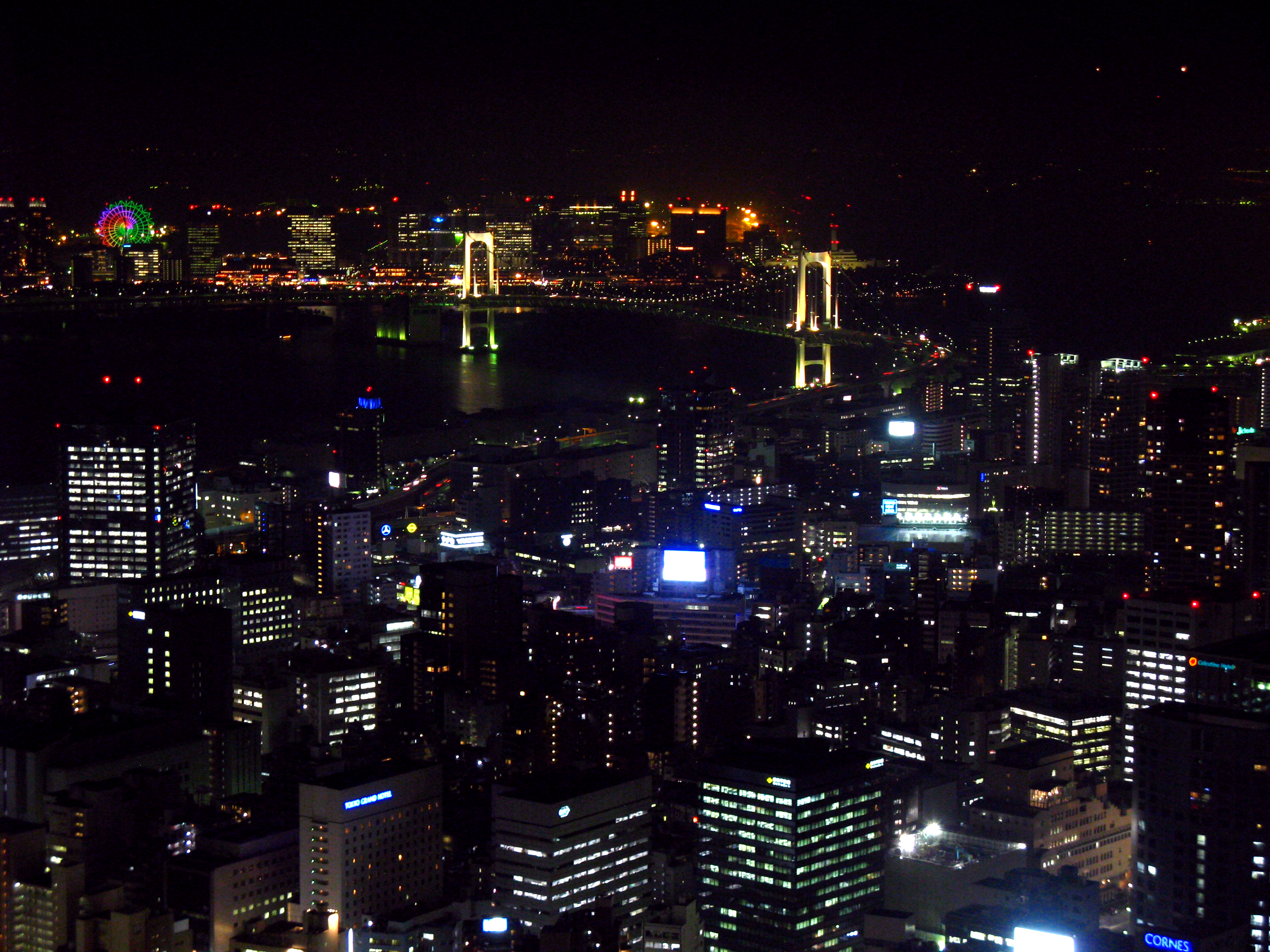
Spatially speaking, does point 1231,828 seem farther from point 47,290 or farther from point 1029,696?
point 47,290

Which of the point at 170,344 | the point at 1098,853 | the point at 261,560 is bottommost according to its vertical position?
the point at 1098,853

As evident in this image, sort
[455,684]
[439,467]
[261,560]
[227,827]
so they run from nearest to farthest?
1. [227,827]
2. [455,684]
3. [261,560]
4. [439,467]

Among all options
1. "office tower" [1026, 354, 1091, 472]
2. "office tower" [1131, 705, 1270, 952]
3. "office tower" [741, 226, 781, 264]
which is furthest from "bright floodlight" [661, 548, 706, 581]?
"office tower" [741, 226, 781, 264]

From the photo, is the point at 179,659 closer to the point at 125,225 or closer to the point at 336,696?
the point at 336,696

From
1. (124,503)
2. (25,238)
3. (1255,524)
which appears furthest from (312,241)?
(1255,524)

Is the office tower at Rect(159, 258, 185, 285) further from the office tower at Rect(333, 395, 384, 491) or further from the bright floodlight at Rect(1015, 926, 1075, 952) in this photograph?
the bright floodlight at Rect(1015, 926, 1075, 952)

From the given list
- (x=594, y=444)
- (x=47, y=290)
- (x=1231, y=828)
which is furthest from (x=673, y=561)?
(x=47, y=290)

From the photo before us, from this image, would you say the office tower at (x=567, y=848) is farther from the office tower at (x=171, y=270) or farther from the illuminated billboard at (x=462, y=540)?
the office tower at (x=171, y=270)
